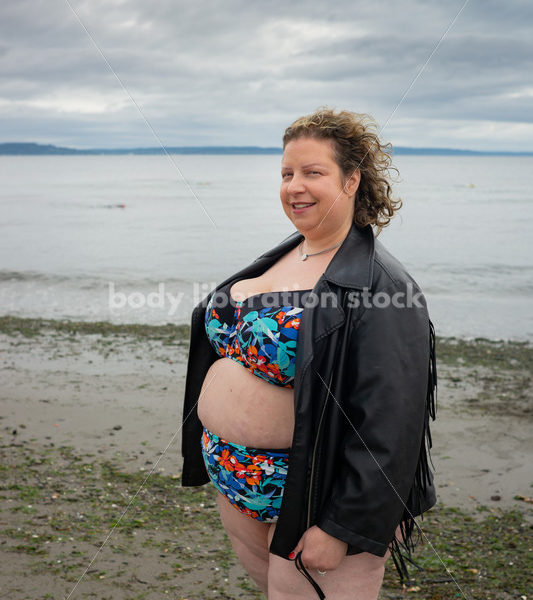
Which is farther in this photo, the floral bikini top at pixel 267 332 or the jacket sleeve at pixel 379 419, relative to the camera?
the floral bikini top at pixel 267 332

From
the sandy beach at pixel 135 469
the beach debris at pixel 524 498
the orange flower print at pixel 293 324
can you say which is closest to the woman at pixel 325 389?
the orange flower print at pixel 293 324

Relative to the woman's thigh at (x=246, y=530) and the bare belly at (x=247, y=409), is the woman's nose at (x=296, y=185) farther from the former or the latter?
the woman's thigh at (x=246, y=530)

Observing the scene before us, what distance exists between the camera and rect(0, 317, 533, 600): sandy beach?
4461 mm

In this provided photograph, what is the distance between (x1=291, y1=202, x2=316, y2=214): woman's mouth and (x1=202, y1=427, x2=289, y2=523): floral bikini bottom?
38.9 inches

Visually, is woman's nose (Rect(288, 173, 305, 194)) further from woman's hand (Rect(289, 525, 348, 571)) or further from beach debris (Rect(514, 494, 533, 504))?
beach debris (Rect(514, 494, 533, 504))

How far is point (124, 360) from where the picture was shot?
10867 millimetres

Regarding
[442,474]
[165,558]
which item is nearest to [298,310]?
[165,558]

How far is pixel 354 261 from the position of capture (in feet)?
8.50

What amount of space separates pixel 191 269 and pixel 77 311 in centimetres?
925

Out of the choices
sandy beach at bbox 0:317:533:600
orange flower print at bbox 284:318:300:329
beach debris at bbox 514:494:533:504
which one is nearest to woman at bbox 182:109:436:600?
orange flower print at bbox 284:318:300:329

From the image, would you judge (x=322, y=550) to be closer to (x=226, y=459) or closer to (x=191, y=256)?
(x=226, y=459)

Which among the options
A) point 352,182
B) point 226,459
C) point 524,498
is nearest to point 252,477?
point 226,459

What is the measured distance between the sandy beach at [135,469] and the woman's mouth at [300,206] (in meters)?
2.80

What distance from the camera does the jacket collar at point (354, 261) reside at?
98.6 inches
